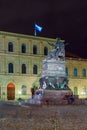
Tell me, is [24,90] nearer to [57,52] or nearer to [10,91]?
[10,91]

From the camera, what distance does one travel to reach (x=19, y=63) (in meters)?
61.4

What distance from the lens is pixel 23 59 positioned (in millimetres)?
62000

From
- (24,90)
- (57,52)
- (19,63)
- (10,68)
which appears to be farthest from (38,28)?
(57,52)

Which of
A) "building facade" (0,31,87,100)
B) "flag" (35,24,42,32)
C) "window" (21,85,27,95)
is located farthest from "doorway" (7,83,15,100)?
"flag" (35,24,42,32)

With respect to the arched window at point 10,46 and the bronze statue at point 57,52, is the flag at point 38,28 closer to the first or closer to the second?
the arched window at point 10,46

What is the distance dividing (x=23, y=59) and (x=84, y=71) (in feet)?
48.3

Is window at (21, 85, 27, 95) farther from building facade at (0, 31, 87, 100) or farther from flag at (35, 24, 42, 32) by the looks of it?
flag at (35, 24, 42, 32)

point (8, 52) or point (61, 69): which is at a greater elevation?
point (8, 52)

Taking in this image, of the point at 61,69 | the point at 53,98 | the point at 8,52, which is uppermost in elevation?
the point at 8,52

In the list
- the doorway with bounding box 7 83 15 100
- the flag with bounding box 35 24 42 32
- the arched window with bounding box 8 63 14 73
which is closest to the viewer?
the doorway with bounding box 7 83 15 100

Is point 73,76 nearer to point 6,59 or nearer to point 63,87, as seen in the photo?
point 6,59

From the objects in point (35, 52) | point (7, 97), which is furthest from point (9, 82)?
point (35, 52)

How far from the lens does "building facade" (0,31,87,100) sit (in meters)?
59.6

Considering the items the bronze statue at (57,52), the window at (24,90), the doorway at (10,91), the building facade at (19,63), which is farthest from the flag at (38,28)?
the bronze statue at (57,52)
